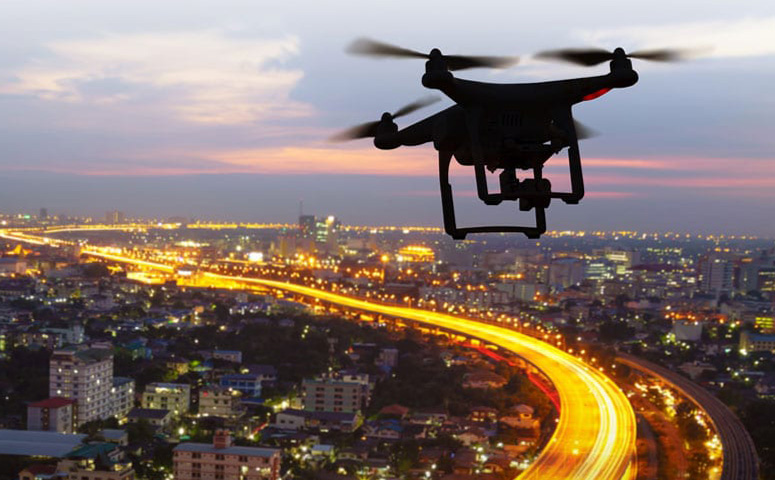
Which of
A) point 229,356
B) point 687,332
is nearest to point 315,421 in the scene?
point 229,356

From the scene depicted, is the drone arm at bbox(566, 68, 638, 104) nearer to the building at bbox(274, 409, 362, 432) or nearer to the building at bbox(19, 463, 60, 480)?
the building at bbox(19, 463, 60, 480)

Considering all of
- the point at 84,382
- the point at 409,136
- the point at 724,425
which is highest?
the point at 409,136

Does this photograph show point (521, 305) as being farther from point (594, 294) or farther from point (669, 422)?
point (669, 422)

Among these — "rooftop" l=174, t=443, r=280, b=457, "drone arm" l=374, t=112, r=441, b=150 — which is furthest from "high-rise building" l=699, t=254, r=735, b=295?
"drone arm" l=374, t=112, r=441, b=150

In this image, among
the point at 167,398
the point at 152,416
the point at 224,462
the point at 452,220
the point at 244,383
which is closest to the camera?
the point at 452,220

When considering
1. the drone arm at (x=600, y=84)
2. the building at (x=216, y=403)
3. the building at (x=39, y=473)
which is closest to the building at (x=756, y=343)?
the building at (x=216, y=403)

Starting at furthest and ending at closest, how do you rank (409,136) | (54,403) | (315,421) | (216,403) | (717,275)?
1. (717,275)
2. (216,403)
3. (315,421)
4. (54,403)
5. (409,136)

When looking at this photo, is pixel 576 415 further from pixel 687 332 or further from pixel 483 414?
pixel 687 332

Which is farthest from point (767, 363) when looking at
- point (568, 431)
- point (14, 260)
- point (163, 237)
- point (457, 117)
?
point (163, 237)

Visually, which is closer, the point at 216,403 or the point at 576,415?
the point at 576,415
